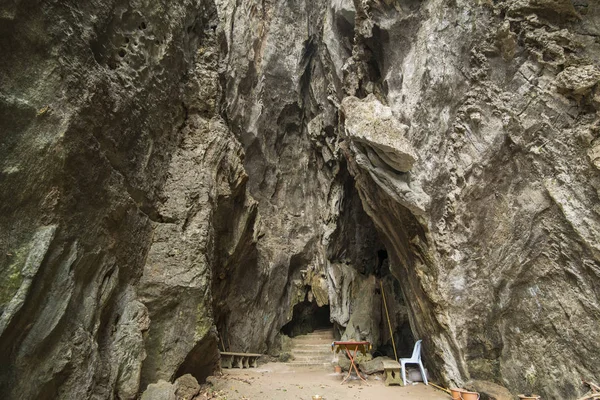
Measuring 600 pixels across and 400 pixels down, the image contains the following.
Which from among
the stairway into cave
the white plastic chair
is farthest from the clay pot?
the stairway into cave

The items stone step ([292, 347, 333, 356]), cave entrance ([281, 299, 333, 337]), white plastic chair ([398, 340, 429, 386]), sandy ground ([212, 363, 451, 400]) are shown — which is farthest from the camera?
cave entrance ([281, 299, 333, 337])

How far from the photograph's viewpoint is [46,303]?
400 centimetres

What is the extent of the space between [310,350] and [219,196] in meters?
9.35

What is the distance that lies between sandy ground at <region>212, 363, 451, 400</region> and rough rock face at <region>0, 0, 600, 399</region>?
82cm

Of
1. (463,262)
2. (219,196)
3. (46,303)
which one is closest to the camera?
(46,303)

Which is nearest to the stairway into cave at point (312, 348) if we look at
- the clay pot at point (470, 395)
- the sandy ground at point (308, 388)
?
the sandy ground at point (308, 388)

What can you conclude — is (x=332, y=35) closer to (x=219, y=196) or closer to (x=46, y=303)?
(x=219, y=196)

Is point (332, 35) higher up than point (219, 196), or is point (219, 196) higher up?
point (332, 35)

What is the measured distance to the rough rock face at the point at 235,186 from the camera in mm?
4102

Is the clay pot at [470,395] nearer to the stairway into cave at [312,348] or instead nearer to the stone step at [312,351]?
the stairway into cave at [312,348]

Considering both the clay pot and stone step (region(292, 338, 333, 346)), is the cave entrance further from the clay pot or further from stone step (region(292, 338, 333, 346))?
the clay pot

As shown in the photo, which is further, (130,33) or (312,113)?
(312,113)

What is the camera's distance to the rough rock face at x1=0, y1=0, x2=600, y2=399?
4102 millimetres

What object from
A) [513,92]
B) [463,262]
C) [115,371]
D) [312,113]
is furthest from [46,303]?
[312,113]
